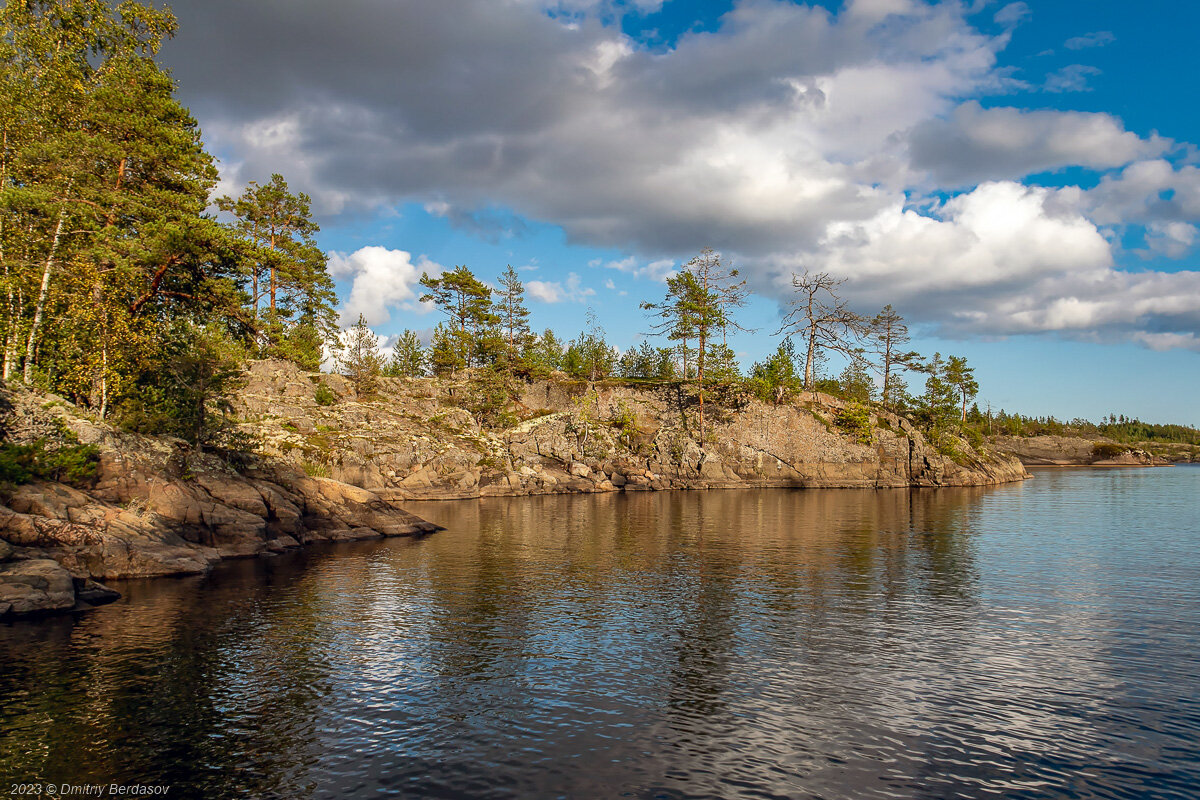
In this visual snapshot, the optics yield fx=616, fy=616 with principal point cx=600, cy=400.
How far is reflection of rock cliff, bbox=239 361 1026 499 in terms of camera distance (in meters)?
74.4

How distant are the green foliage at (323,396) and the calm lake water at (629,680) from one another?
153 feet

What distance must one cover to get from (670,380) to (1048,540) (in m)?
68.5

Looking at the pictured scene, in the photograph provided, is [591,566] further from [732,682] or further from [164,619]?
[164,619]

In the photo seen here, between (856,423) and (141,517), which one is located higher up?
(856,423)

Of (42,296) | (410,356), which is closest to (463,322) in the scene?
(410,356)

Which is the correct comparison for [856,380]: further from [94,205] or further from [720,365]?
[94,205]

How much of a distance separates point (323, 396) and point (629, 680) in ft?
236

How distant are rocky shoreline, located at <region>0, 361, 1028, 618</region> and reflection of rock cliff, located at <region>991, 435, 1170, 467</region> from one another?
256ft

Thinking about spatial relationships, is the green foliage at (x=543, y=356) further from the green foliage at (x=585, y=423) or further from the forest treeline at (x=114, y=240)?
the forest treeline at (x=114, y=240)

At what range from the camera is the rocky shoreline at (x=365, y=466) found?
102 ft

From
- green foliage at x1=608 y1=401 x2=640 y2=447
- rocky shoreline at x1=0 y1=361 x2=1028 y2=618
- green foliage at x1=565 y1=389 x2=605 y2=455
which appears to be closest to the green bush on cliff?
rocky shoreline at x1=0 y1=361 x2=1028 y2=618

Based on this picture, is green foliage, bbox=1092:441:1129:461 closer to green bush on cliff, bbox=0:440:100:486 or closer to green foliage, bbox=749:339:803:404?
green foliage, bbox=749:339:803:404

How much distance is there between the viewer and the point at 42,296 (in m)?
36.7

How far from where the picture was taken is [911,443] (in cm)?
9875
